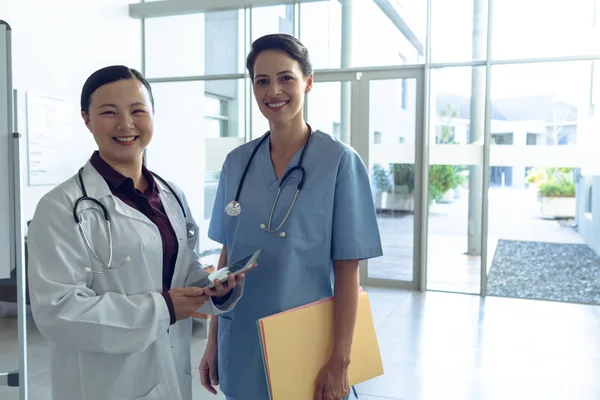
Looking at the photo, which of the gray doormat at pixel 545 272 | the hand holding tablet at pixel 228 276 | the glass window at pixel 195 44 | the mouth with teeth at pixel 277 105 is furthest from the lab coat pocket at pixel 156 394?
the glass window at pixel 195 44

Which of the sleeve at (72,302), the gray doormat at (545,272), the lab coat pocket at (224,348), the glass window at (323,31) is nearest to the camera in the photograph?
the sleeve at (72,302)

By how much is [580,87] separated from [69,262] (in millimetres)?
5087

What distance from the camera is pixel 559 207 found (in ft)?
16.7

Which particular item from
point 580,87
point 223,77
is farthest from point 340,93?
point 580,87

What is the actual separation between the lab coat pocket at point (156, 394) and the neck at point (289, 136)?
63 centimetres

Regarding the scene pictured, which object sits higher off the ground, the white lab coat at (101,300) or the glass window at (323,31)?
the glass window at (323,31)

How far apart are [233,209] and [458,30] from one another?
467 centimetres

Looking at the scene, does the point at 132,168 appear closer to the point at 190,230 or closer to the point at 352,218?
the point at 190,230

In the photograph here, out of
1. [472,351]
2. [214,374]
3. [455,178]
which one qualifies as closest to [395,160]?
[455,178]

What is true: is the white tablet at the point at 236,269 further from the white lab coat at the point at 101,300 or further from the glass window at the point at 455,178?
the glass window at the point at 455,178

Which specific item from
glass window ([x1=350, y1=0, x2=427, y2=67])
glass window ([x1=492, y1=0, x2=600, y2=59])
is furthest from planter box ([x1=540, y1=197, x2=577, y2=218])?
glass window ([x1=350, y1=0, x2=427, y2=67])

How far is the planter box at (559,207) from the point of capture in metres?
5.07

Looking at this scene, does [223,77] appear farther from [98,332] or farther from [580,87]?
[98,332]

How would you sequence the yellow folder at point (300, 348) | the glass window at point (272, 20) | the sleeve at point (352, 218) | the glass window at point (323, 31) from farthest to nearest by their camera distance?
the glass window at point (272, 20), the glass window at point (323, 31), the sleeve at point (352, 218), the yellow folder at point (300, 348)
